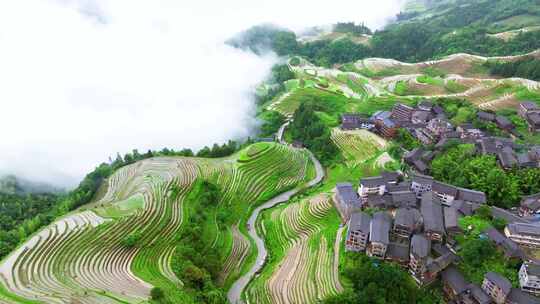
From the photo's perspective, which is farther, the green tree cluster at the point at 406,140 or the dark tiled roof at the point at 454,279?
the green tree cluster at the point at 406,140

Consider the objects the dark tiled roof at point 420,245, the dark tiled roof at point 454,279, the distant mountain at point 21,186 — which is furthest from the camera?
the distant mountain at point 21,186

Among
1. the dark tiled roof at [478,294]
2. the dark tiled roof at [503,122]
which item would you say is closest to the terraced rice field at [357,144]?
the dark tiled roof at [503,122]

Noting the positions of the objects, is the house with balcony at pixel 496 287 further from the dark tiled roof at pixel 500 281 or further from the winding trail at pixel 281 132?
the winding trail at pixel 281 132

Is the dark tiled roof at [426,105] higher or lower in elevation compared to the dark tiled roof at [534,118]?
higher

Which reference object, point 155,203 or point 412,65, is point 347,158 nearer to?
point 155,203

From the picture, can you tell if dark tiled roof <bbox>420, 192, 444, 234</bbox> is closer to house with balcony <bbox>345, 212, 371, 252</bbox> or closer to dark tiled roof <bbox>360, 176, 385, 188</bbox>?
dark tiled roof <bbox>360, 176, 385, 188</bbox>

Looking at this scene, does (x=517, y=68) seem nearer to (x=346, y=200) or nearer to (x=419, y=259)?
(x=346, y=200)
